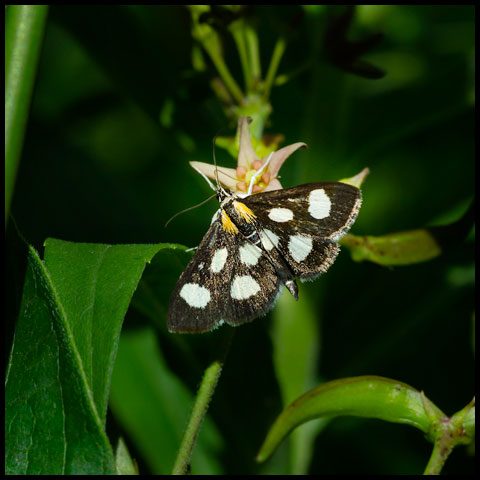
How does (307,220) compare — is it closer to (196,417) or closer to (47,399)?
(196,417)

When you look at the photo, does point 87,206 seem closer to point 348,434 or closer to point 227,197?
point 227,197

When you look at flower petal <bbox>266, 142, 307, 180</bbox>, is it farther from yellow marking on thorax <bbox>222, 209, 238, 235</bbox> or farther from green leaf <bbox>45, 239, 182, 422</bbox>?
green leaf <bbox>45, 239, 182, 422</bbox>

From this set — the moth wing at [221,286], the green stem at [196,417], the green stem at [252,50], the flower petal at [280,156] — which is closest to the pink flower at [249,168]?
the flower petal at [280,156]

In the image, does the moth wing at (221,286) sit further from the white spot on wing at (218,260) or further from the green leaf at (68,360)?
the green leaf at (68,360)

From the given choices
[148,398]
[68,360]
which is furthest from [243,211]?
[148,398]

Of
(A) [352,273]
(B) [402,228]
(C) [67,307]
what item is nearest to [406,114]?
(B) [402,228]

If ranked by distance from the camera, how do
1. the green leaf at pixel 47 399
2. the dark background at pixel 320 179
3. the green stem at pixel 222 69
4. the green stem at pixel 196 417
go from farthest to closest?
the dark background at pixel 320 179
the green stem at pixel 222 69
the green stem at pixel 196 417
the green leaf at pixel 47 399

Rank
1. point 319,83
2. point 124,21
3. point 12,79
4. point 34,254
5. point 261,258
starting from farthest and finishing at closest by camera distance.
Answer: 1. point 124,21
2. point 319,83
3. point 261,258
4. point 34,254
5. point 12,79
